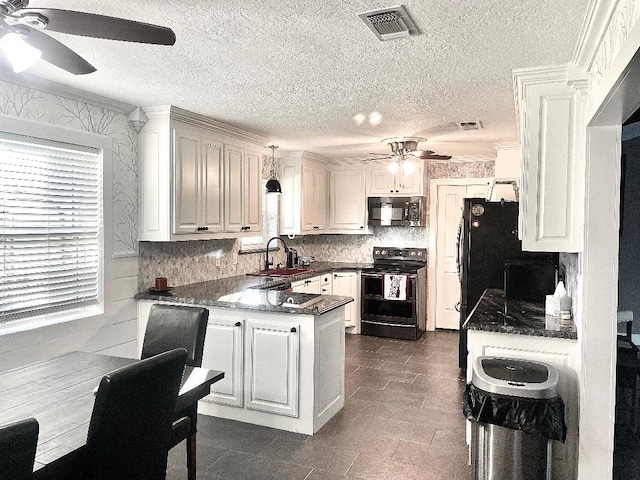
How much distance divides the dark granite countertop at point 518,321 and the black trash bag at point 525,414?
0.44 m

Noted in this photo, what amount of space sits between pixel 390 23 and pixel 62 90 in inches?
88.9

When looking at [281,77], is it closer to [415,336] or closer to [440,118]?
[440,118]

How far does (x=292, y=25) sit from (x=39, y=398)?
1.95 meters

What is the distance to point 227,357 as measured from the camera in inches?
143

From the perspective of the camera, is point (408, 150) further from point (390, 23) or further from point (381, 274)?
point (390, 23)

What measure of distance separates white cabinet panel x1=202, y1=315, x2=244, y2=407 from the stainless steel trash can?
1.74 metres

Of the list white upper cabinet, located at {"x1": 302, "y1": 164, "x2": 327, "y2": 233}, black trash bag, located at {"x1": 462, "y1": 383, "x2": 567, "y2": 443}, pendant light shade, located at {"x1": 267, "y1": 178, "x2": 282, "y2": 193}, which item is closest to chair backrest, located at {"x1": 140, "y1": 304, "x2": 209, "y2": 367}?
black trash bag, located at {"x1": 462, "y1": 383, "x2": 567, "y2": 443}

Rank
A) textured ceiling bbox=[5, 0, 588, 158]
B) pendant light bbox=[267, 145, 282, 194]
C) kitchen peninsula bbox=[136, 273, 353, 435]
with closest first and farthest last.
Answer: textured ceiling bbox=[5, 0, 588, 158], kitchen peninsula bbox=[136, 273, 353, 435], pendant light bbox=[267, 145, 282, 194]

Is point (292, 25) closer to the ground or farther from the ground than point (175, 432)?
farther from the ground

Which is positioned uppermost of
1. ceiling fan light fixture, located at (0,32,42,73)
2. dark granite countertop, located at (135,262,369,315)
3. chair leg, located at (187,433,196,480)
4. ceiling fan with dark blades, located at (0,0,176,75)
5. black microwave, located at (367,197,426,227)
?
ceiling fan with dark blades, located at (0,0,176,75)

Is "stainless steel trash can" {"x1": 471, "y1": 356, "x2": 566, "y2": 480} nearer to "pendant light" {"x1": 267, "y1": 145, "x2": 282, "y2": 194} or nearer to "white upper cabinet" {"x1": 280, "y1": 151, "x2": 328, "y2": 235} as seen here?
"pendant light" {"x1": 267, "y1": 145, "x2": 282, "y2": 194}

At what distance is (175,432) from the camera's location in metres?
2.39

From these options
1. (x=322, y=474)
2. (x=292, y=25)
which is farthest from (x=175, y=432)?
(x=292, y=25)

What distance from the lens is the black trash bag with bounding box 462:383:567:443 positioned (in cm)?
236
